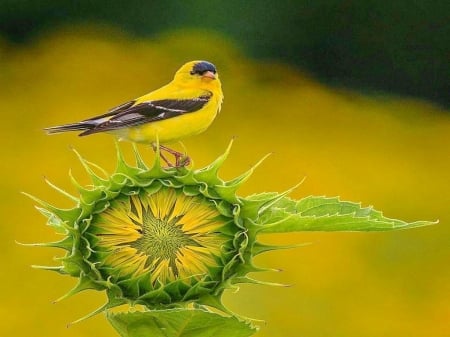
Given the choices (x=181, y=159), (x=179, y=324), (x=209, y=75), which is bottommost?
(x=179, y=324)

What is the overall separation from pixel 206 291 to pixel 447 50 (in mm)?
4501

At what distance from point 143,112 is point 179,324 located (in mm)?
375

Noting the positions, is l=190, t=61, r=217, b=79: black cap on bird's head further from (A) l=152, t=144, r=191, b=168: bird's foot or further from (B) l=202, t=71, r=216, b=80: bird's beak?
(A) l=152, t=144, r=191, b=168: bird's foot

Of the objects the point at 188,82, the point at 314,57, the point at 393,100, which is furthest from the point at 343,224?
the point at 393,100

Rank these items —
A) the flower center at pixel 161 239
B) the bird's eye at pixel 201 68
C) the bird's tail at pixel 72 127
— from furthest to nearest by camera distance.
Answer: the bird's eye at pixel 201 68, the bird's tail at pixel 72 127, the flower center at pixel 161 239

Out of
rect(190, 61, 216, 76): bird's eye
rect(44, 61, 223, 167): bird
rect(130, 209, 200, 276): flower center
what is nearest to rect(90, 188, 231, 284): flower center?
rect(130, 209, 200, 276): flower center

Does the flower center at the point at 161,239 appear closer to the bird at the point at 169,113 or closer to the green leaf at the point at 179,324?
the green leaf at the point at 179,324

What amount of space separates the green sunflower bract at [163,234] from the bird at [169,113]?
0.69 ft

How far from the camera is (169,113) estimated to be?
52.1 inches

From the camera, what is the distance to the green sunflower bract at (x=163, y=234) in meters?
1.00

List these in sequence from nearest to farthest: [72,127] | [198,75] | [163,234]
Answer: [163,234]
[72,127]
[198,75]

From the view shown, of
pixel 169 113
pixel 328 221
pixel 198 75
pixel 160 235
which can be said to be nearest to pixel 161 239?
pixel 160 235

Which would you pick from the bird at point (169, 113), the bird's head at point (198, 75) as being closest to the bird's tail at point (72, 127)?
the bird at point (169, 113)

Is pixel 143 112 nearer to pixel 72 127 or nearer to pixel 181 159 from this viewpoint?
pixel 72 127
